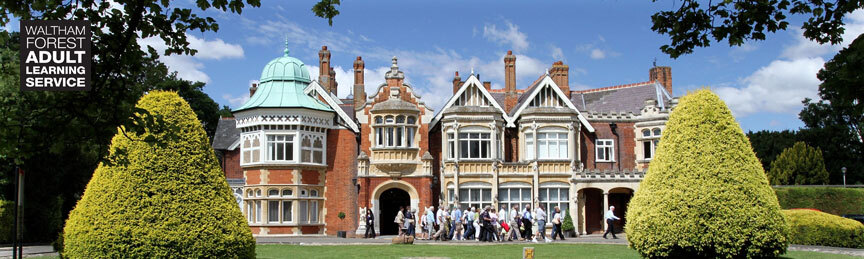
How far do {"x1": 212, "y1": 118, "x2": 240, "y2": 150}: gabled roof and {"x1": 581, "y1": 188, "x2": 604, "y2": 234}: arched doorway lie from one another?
61.9 ft

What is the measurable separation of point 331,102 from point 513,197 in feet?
33.7

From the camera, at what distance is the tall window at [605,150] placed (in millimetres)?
40625

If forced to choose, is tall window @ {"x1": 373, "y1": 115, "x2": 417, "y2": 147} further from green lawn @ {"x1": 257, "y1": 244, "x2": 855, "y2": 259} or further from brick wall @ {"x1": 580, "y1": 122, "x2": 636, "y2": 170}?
green lawn @ {"x1": 257, "y1": 244, "x2": 855, "y2": 259}

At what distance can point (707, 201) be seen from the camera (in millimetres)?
17688

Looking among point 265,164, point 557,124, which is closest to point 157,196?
point 265,164

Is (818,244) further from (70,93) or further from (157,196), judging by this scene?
(70,93)

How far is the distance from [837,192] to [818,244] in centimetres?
1893

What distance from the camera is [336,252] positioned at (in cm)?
2339

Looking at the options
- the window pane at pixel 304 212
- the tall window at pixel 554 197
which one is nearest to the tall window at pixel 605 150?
the tall window at pixel 554 197

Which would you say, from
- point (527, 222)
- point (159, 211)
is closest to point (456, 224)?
point (527, 222)

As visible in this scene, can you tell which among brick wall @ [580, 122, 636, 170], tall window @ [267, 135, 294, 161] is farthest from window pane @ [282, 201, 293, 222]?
brick wall @ [580, 122, 636, 170]

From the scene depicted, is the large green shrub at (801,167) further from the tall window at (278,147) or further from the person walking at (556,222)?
the tall window at (278,147)

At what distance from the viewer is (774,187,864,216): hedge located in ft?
139

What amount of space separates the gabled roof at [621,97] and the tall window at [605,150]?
1963mm
